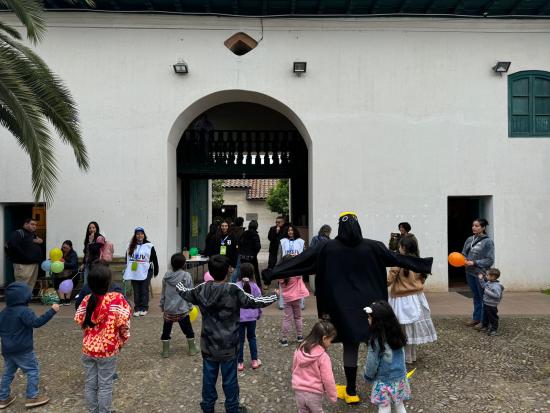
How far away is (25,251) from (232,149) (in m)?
5.35

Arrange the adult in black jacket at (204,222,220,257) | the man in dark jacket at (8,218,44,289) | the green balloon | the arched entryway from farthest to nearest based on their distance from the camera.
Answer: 1. the arched entryway
2. the adult in black jacket at (204,222,220,257)
3. the man in dark jacket at (8,218,44,289)
4. the green balloon

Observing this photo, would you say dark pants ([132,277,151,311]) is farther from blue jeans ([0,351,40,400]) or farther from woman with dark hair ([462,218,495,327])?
woman with dark hair ([462,218,495,327])

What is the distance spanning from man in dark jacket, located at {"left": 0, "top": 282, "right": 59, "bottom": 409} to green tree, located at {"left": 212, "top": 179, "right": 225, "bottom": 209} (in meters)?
22.9

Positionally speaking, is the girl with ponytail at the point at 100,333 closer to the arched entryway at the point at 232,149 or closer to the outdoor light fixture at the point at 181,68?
the arched entryway at the point at 232,149

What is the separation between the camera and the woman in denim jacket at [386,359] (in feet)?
11.2

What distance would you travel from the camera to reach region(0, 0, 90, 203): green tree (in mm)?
5340

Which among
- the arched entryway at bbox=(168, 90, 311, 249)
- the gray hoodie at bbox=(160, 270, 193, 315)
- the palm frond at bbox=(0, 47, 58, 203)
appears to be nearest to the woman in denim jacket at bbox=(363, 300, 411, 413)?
the gray hoodie at bbox=(160, 270, 193, 315)

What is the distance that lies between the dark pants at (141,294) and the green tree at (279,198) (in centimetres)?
1856

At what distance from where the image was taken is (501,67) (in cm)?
927

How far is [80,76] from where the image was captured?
29.8 ft

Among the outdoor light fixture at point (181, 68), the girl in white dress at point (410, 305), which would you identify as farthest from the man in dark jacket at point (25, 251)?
the girl in white dress at point (410, 305)

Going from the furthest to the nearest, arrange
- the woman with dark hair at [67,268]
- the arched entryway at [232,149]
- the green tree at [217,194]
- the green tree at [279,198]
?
the green tree at [217,194] → the green tree at [279,198] → the arched entryway at [232,149] → the woman with dark hair at [67,268]

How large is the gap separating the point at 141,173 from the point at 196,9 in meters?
3.71

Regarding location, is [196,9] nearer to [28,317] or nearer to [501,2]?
[501,2]
